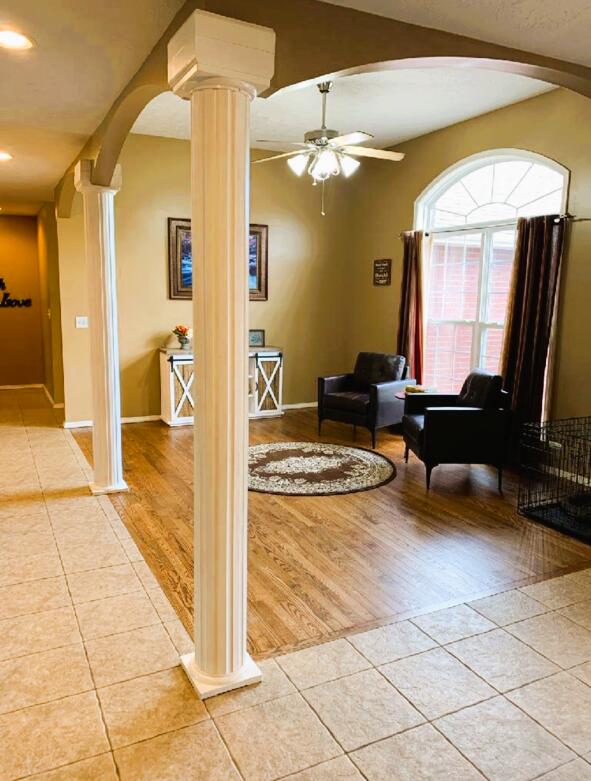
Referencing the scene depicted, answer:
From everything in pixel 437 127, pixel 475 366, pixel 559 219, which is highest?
pixel 437 127

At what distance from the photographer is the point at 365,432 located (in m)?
6.46

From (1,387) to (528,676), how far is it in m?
8.76

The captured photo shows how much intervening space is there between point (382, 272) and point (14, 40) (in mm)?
4794

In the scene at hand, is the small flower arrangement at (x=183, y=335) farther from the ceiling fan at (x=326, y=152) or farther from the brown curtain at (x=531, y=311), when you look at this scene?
the brown curtain at (x=531, y=311)

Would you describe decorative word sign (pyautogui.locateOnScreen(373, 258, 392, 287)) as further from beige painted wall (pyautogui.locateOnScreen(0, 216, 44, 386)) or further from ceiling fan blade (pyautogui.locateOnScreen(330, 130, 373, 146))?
beige painted wall (pyautogui.locateOnScreen(0, 216, 44, 386))

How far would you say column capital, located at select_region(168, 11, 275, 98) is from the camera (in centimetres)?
186

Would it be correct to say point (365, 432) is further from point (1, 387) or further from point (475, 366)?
point (1, 387)

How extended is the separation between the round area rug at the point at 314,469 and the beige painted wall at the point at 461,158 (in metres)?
1.62

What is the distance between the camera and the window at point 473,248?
5.08m

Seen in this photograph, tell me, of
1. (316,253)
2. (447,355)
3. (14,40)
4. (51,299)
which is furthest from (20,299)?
(14,40)

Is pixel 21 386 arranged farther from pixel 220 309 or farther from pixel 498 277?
pixel 220 309

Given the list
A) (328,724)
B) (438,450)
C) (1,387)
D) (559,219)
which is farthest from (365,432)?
(1,387)

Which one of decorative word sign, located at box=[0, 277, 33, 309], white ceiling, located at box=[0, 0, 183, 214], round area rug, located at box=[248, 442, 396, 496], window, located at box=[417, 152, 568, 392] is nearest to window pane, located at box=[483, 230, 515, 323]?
window, located at box=[417, 152, 568, 392]

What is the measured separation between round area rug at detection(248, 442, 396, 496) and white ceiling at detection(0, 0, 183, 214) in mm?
2825
